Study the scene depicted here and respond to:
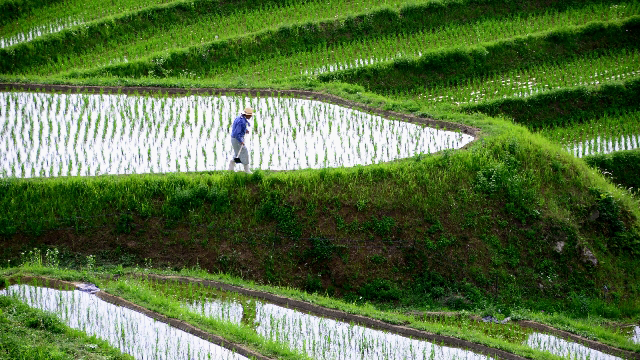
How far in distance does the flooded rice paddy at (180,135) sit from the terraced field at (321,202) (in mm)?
47

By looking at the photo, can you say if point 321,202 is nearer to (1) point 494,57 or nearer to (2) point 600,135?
(2) point 600,135

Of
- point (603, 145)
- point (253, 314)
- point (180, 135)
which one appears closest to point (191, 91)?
point (180, 135)

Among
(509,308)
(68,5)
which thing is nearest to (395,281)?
(509,308)

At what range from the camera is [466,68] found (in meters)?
18.3

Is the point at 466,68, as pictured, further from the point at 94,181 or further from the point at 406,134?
the point at 94,181

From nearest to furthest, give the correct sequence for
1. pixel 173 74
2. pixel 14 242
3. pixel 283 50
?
pixel 14 242
pixel 173 74
pixel 283 50

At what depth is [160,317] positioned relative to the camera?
31.7ft

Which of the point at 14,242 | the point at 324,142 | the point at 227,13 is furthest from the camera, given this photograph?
the point at 227,13

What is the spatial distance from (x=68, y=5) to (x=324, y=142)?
9497mm

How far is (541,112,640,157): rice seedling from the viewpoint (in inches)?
637

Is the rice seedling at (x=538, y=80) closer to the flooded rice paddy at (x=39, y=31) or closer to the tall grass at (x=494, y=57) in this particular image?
the tall grass at (x=494, y=57)

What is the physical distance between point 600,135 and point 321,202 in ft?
24.5

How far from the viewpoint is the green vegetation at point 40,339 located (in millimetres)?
8273

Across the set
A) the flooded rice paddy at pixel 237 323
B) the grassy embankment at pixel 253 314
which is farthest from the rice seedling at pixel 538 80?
the flooded rice paddy at pixel 237 323
